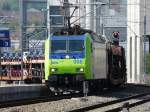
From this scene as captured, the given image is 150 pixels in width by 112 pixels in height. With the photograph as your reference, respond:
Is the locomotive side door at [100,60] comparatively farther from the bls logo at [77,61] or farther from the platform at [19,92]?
the platform at [19,92]

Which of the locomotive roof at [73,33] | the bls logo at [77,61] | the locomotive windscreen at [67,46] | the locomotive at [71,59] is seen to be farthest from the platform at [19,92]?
the locomotive roof at [73,33]

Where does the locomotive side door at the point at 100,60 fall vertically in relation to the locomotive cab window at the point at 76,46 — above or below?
below

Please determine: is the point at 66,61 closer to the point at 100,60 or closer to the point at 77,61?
the point at 77,61

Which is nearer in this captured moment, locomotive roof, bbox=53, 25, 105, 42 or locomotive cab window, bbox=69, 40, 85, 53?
locomotive cab window, bbox=69, 40, 85, 53

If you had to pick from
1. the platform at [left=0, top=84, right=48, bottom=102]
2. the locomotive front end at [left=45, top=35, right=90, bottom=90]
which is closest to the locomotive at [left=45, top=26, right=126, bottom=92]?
the locomotive front end at [left=45, top=35, right=90, bottom=90]

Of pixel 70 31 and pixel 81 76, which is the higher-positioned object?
pixel 70 31

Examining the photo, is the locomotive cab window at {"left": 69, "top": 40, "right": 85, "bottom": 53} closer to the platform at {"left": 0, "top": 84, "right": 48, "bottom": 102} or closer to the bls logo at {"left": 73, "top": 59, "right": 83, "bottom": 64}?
the bls logo at {"left": 73, "top": 59, "right": 83, "bottom": 64}

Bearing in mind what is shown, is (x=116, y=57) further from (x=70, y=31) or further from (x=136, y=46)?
(x=136, y=46)

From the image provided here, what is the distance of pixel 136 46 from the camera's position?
93.8 metres

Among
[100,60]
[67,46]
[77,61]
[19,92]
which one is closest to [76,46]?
[67,46]

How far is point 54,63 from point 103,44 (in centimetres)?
502

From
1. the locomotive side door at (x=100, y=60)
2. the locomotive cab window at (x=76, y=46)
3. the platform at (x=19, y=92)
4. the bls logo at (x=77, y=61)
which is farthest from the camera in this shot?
the locomotive side door at (x=100, y=60)

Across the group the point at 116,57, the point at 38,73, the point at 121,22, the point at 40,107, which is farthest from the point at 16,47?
the point at 40,107

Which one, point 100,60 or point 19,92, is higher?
point 100,60
